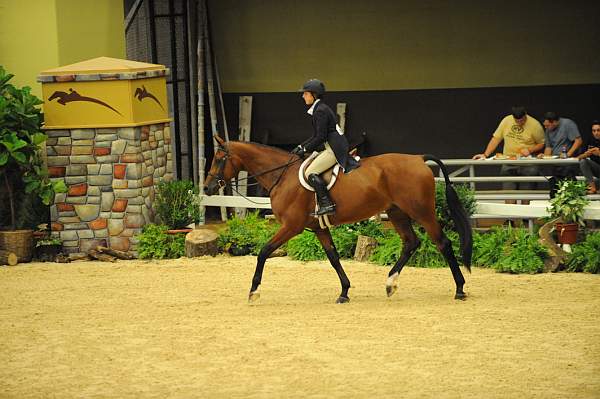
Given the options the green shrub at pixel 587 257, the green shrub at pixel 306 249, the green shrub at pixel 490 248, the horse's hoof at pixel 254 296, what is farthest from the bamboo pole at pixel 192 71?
the green shrub at pixel 587 257

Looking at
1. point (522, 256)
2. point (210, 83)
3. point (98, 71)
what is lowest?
point (522, 256)

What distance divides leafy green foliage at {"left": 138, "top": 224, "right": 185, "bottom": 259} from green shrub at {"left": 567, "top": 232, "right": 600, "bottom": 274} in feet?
18.3

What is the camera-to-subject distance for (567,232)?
15016 millimetres

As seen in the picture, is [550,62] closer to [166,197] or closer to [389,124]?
[389,124]

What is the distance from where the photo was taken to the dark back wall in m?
20.7

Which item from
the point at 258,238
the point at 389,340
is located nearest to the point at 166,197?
the point at 258,238

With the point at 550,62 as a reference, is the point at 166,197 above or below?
below

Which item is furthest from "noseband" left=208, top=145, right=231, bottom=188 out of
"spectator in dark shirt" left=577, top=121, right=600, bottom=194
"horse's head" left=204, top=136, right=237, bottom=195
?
"spectator in dark shirt" left=577, top=121, right=600, bottom=194

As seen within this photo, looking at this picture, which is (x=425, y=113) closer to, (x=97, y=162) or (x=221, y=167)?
(x=97, y=162)

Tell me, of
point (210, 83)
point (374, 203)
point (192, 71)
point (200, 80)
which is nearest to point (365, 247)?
point (374, 203)

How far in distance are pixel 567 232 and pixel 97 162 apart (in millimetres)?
6707

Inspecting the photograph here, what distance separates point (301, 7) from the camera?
2148cm

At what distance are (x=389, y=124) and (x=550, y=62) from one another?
295 centimetres

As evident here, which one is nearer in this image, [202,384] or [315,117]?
[202,384]
